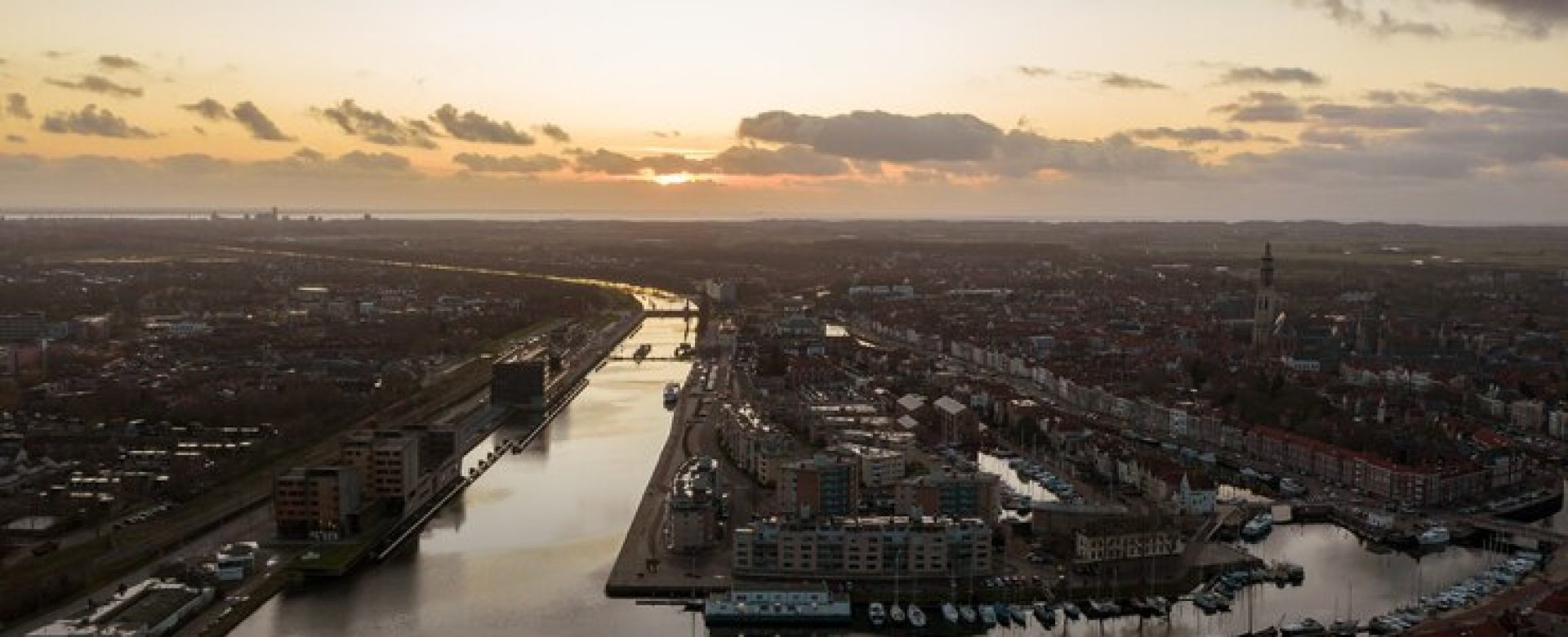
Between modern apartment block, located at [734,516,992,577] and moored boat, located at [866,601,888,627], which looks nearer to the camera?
moored boat, located at [866,601,888,627]

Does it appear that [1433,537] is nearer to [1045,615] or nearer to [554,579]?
[1045,615]

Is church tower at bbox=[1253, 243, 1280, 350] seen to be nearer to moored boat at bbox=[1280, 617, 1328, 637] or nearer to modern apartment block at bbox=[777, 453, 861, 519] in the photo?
modern apartment block at bbox=[777, 453, 861, 519]

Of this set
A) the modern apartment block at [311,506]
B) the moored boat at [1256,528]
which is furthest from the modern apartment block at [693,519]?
the moored boat at [1256,528]

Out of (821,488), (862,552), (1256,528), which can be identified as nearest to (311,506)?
(821,488)

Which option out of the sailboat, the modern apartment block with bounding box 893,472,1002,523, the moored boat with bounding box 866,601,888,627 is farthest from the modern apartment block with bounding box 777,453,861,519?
the sailboat

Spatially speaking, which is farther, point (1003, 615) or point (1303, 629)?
point (1003, 615)

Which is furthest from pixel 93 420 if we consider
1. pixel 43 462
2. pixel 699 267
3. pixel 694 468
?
pixel 699 267

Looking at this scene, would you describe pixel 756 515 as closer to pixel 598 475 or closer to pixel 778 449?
pixel 778 449
